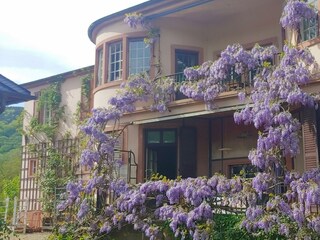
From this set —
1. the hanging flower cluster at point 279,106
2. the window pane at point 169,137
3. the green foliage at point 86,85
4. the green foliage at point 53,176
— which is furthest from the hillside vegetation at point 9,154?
the hanging flower cluster at point 279,106

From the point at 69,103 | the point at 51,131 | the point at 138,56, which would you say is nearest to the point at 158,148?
the point at 138,56

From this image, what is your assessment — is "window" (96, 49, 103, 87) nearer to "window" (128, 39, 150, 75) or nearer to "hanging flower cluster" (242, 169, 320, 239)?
"window" (128, 39, 150, 75)

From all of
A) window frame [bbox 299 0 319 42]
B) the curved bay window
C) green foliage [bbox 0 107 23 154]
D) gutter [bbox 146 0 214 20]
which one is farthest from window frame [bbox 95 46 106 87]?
green foliage [bbox 0 107 23 154]

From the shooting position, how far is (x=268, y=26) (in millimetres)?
16297

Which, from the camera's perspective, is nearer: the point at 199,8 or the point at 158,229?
the point at 158,229

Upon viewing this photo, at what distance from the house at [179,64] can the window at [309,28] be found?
93.4 inches

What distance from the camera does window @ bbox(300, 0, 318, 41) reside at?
12.8 m

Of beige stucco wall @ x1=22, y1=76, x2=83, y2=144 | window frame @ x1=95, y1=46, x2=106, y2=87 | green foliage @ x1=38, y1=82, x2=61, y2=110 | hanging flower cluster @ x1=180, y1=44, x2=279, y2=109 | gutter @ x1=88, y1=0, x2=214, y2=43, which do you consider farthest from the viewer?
green foliage @ x1=38, y1=82, x2=61, y2=110

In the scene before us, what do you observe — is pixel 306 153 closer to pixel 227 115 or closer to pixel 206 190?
pixel 206 190

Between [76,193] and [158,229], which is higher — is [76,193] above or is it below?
above

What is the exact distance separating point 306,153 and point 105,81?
8.22m

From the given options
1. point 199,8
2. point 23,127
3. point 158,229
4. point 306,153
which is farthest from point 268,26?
point 23,127

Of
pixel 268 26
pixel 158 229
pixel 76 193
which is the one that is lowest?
pixel 158 229

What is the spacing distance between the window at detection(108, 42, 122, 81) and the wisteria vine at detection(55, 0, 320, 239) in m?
2.63
